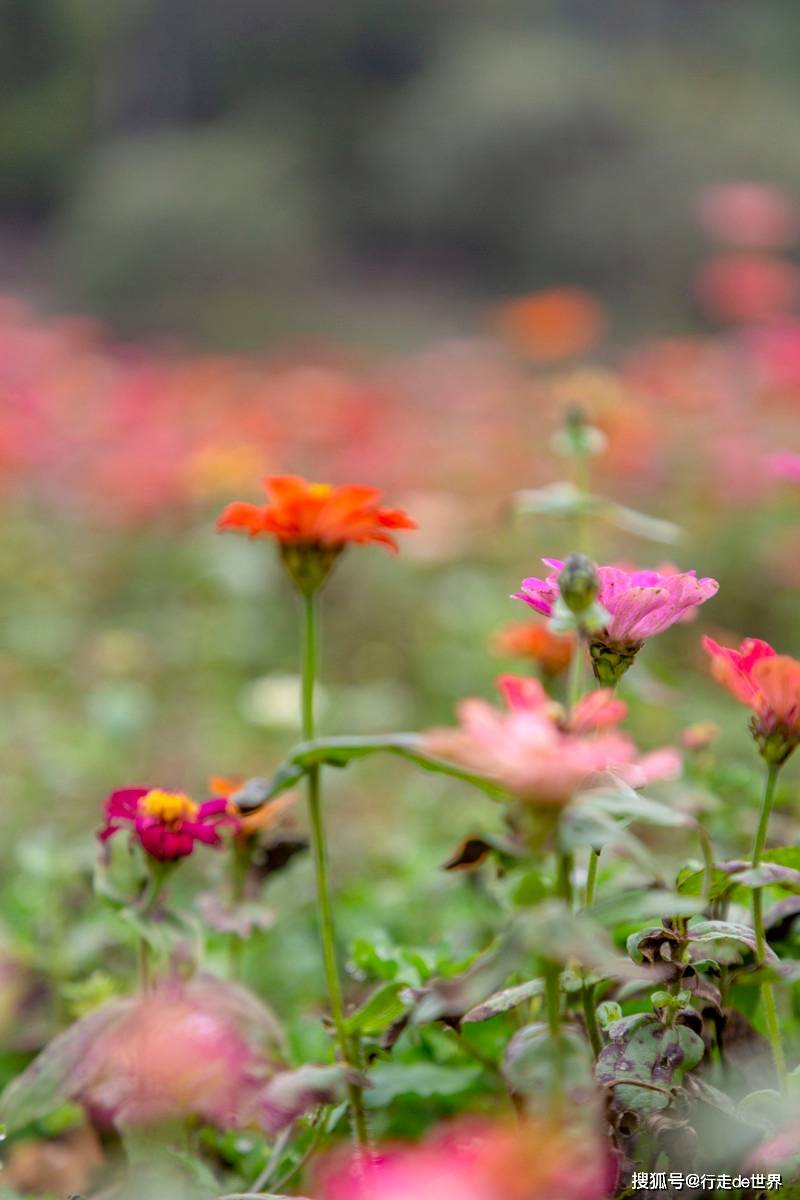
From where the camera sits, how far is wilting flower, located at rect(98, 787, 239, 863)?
63cm

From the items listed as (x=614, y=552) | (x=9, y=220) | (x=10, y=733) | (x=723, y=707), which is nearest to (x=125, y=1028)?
(x=10, y=733)

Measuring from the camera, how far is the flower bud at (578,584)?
0.49m

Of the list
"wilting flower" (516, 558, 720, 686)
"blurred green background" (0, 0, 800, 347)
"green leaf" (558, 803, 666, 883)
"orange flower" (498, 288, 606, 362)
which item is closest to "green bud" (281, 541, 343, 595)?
"wilting flower" (516, 558, 720, 686)

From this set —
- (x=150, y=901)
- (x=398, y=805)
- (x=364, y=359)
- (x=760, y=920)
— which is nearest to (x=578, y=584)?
(x=760, y=920)

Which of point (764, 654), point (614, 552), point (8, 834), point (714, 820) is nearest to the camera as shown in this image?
point (764, 654)

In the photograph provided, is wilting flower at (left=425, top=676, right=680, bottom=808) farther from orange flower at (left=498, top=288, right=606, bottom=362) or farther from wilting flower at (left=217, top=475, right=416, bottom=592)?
orange flower at (left=498, top=288, right=606, bottom=362)

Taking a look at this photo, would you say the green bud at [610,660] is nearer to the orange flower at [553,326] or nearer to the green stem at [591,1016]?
A: the green stem at [591,1016]

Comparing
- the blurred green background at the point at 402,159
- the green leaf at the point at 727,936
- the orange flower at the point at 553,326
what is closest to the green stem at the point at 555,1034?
the green leaf at the point at 727,936

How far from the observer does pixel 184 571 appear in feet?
7.06

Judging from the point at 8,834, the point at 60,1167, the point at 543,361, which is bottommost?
the point at 60,1167

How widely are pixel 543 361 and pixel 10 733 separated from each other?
8.77 ft

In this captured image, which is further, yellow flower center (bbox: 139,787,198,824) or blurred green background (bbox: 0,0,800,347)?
blurred green background (bbox: 0,0,800,347)

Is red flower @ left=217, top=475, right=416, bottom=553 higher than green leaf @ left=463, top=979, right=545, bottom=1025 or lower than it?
higher

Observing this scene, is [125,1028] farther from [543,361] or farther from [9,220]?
[9,220]
